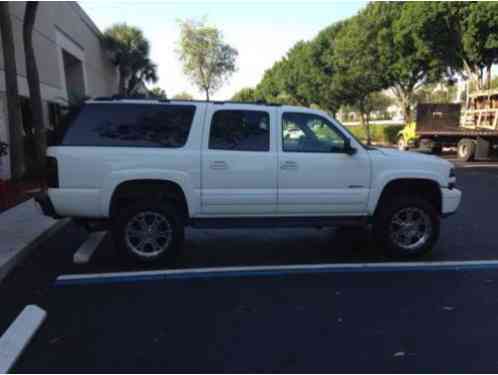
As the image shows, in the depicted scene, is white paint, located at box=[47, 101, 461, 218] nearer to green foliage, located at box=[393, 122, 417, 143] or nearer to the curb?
the curb

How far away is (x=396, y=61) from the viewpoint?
29.4m

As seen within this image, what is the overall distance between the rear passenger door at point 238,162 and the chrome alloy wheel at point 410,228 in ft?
5.22

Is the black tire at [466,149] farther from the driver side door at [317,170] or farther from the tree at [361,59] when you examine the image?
the driver side door at [317,170]

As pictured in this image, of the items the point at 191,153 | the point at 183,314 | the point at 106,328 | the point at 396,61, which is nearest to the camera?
the point at 106,328

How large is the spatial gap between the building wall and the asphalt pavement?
365 inches

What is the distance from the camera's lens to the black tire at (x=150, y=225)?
5426mm

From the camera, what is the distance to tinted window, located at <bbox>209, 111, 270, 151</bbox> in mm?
5586

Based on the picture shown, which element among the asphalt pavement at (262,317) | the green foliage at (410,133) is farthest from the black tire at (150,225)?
the green foliage at (410,133)

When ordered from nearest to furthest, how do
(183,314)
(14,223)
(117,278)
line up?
(183,314) < (117,278) < (14,223)

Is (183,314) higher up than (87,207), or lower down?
lower down

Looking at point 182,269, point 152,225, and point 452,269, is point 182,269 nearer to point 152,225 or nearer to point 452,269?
point 152,225

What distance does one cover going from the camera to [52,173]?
5320mm

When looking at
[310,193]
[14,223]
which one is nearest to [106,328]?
[310,193]

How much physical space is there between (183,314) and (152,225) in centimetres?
164
